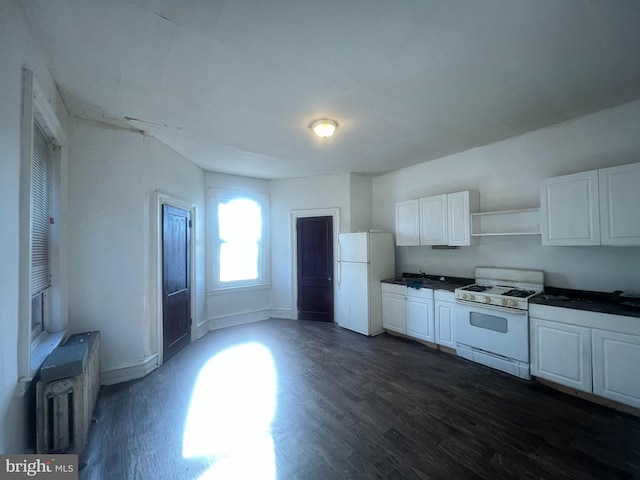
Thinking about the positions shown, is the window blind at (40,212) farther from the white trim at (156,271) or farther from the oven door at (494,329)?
the oven door at (494,329)

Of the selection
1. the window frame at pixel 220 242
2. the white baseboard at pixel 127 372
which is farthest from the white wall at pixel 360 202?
the white baseboard at pixel 127 372

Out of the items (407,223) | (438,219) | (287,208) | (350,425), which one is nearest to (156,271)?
(287,208)

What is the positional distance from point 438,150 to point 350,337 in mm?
3199

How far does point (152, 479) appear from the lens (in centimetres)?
164

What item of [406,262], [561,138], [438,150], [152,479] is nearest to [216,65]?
[152,479]

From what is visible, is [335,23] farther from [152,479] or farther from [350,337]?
[350,337]

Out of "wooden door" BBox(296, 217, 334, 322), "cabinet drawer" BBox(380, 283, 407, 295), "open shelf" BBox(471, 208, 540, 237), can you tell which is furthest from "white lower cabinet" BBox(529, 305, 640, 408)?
"wooden door" BBox(296, 217, 334, 322)

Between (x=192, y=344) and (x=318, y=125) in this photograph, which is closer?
(x=318, y=125)

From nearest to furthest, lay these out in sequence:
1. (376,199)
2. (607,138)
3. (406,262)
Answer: (607,138) → (406,262) → (376,199)

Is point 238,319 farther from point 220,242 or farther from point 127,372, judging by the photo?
point 127,372

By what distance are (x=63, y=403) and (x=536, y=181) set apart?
5.04m

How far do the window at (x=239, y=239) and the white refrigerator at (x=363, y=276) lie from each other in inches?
65.8

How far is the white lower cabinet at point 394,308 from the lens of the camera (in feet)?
13.1

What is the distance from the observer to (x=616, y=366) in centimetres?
218
